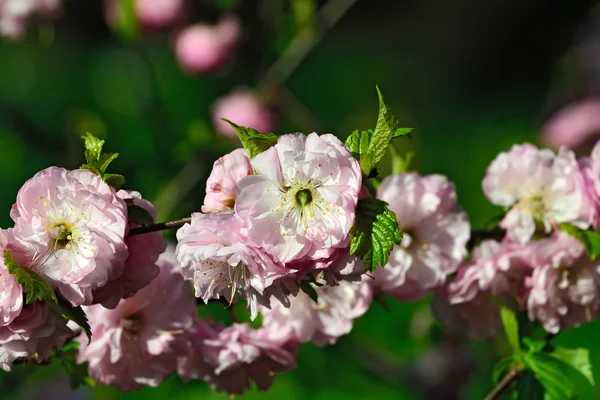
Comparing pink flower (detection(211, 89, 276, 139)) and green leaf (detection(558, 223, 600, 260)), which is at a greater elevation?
green leaf (detection(558, 223, 600, 260))

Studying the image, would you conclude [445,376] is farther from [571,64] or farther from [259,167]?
[259,167]

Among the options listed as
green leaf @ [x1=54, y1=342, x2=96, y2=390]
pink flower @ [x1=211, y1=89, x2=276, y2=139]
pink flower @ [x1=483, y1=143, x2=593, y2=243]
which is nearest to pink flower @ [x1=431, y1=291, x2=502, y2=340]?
pink flower @ [x1=483, y1=143, x2=593, y2=243]

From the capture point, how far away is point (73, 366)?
927mm

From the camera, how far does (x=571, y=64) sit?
8.27ft

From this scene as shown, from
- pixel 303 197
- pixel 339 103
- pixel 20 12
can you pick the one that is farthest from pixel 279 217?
pixel 339 103

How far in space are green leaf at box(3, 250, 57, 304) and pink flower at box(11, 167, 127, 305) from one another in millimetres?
11

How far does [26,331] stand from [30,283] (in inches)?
2.1

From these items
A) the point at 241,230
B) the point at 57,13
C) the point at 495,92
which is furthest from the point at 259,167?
the point at 495,92

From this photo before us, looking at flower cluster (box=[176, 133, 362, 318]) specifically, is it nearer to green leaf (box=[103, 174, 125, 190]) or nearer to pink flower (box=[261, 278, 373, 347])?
green leaf (box=[103, 174, 125, 190])

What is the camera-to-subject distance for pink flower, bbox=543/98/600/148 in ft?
A: 6.82

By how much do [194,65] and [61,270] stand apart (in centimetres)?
115

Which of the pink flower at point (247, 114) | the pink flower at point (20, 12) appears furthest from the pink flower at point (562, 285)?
the pink flower at point (20, 12)

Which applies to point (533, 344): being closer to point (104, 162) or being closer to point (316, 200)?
point (316, 200)

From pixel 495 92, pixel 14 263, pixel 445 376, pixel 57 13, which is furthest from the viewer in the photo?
pixel 495 92
